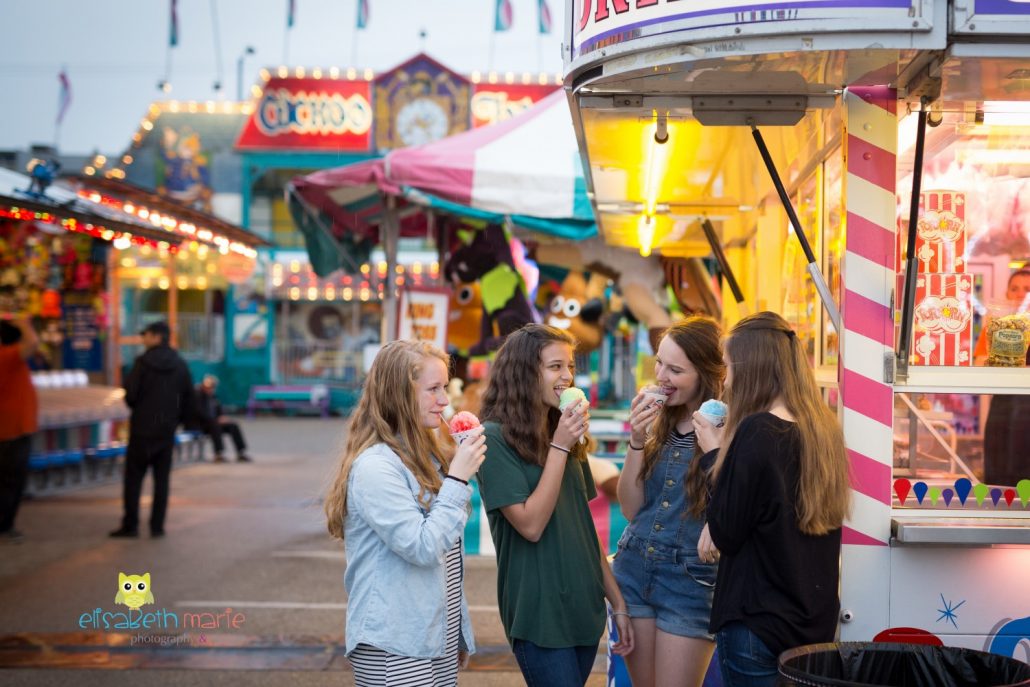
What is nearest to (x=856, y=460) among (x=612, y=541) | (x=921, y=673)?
(x=921, y=673)

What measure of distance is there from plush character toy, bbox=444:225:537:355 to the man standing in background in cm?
411

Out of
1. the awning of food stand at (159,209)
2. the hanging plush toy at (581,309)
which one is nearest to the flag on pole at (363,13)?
the awning of food stand at (159,209)

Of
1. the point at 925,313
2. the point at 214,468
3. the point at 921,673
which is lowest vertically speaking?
the point at 214,468

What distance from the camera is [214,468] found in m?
16.2

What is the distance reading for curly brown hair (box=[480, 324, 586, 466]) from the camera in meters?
3.45

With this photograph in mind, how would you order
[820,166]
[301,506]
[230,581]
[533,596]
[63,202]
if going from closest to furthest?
[533,596] → [820,166] → [230,581] → [63,202] → [301,506]

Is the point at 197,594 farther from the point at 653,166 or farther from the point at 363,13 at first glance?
the point at 363,13

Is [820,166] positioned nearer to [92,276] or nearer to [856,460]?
[856,460]

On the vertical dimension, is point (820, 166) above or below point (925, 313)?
above

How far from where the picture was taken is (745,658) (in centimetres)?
305

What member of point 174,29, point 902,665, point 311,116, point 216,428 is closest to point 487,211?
point 902,665

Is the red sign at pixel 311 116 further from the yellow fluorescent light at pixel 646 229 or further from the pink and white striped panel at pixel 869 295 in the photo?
the pink and white striped panel at pixel 869 295

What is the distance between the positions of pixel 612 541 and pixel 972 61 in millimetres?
5675

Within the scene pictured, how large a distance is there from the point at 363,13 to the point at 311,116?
394 cm
